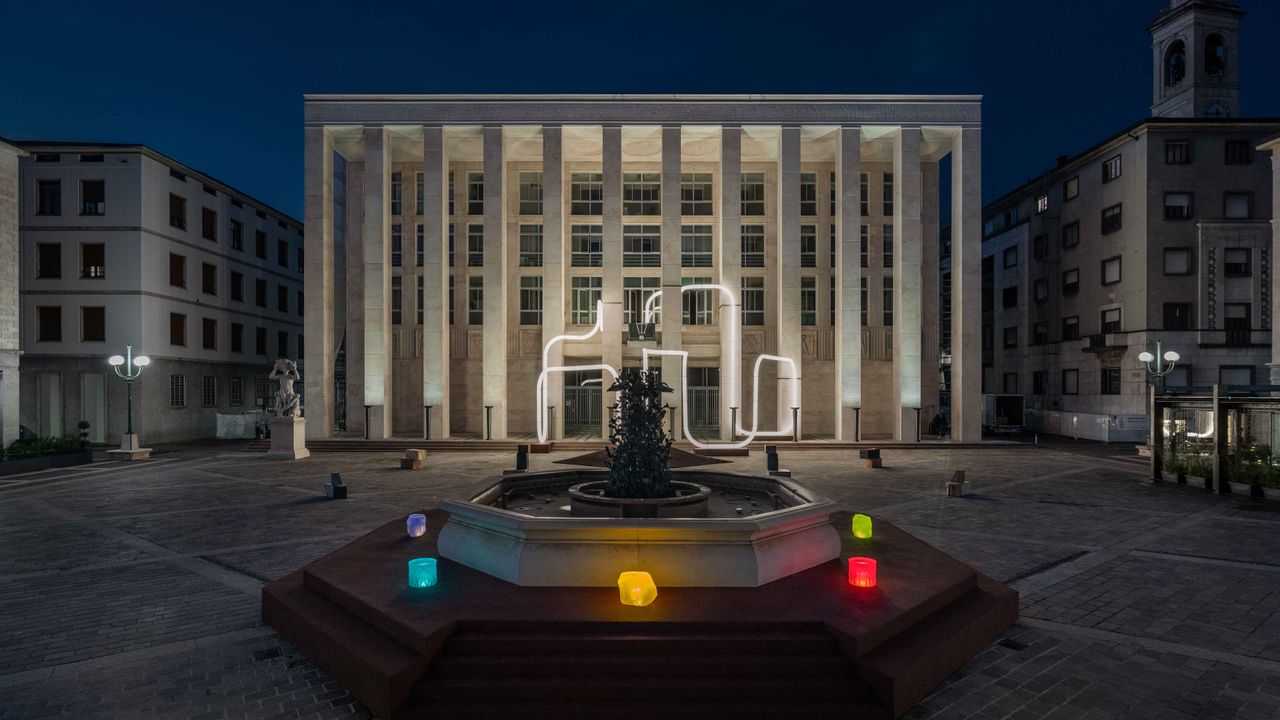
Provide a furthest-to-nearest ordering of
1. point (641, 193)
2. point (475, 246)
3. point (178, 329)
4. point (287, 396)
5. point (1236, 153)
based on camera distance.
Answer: point (641, 193) < point (475, 246) < point (1236, 153) < point (178, 329) < point (287, 396)

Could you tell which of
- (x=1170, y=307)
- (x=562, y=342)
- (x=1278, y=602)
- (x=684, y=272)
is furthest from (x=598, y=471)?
(x=1170, y=307)

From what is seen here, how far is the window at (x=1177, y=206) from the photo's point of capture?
97.9ft

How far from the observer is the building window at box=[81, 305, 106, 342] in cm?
2716

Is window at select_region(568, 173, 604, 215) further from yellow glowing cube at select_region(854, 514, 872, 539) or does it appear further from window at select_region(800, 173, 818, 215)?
yellow glowing cube at select_region(854, 514, 872, 539)

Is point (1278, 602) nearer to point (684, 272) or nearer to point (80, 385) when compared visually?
point (684, 272)

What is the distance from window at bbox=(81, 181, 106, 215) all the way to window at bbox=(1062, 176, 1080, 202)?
4939cm

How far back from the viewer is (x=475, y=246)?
31219mm

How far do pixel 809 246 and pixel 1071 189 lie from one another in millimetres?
17176

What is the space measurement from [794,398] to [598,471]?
17.3m

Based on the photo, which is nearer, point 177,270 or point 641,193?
point 177,270

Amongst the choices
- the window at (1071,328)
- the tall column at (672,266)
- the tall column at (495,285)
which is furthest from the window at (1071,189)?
the tall column at (495,285)

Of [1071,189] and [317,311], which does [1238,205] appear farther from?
[317,311]

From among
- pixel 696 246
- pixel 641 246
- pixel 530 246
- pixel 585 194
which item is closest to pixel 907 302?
pixel 696 246

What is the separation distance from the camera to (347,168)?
102ft
